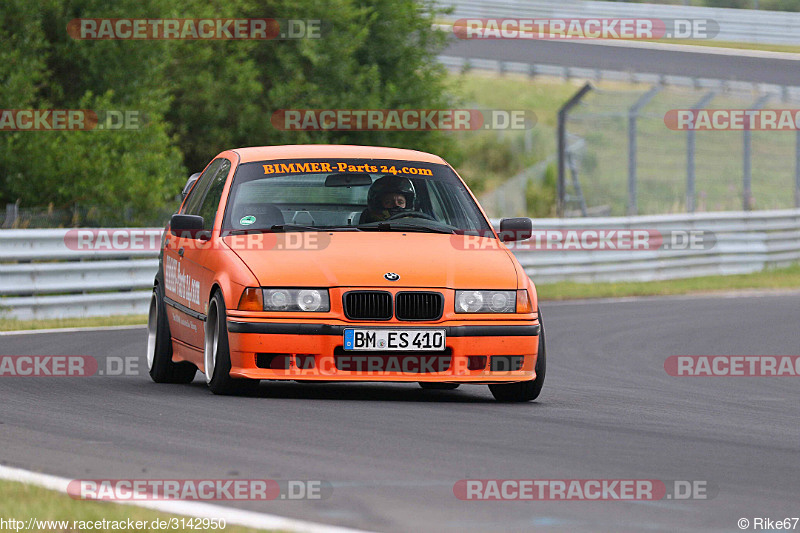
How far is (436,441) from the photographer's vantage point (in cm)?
716

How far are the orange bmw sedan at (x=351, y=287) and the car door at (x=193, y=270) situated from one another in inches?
0.8

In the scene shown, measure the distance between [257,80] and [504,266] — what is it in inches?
795

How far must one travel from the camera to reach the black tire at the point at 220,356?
8.80 m

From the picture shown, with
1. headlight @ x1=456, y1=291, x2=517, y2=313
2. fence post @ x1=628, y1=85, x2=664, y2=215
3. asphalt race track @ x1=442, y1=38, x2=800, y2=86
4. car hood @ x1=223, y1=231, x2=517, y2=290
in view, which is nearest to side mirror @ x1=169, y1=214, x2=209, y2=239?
car hood @ x1=223, y1=231, x2=517, y2=290

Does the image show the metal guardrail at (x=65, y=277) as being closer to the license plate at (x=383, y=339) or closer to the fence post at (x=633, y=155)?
the license plate at (x=383, y=339)

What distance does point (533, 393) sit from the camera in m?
9.22

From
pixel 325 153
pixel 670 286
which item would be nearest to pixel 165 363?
pixel 325 153

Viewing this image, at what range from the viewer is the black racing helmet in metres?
9.86

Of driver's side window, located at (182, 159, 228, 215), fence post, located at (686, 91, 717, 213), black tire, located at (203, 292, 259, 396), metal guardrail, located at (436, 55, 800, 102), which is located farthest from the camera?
metal guardrail, located at (436, 55, 800, 102)

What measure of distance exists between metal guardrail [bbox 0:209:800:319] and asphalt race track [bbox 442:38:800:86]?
6.77 metres

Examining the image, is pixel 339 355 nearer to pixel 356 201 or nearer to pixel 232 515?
pixel 356 201

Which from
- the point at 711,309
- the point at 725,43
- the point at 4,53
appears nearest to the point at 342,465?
the point at 711,309

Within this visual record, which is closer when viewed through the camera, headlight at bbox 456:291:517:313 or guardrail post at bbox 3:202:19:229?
headlight at bbox 456:291:517:313

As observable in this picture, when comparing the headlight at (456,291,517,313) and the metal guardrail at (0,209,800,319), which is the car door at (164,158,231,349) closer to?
the headlight at (456,291,517,313)
